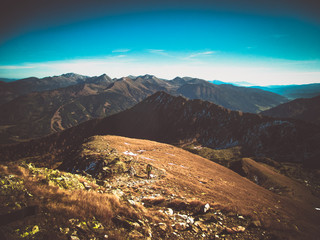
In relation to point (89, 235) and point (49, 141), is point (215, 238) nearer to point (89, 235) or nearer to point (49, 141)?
point (89, 235)

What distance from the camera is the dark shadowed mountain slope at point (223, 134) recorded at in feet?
410

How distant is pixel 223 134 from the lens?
544 ft

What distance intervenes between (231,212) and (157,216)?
30.9 feet

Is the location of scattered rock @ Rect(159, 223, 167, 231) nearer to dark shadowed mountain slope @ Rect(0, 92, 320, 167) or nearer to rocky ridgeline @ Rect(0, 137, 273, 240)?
rocky ridgeline @ Rect(0, 137, 273, 240)

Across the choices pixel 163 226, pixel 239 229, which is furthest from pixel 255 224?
pixel 163 226

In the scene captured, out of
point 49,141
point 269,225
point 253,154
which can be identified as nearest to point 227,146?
point 253,154

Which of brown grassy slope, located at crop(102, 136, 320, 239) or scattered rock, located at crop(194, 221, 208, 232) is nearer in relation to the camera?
scattered rock, located at crop(194, 221, 208, 232)

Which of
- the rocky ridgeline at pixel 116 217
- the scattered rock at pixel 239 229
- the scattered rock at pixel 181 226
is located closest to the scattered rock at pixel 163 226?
the rocky ridgeline at pixel 116 217

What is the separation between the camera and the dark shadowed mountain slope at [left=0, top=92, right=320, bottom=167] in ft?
410

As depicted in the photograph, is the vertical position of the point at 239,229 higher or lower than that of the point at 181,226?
lower

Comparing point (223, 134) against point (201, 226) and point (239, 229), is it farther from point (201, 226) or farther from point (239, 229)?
point (201, 226)

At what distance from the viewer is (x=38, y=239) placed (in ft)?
18.8

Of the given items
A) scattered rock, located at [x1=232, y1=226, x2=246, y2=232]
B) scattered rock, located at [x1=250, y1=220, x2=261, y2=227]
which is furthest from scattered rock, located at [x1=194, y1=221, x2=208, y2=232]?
scattered rock, located at [x1=250, y1=220, x2=261, y2=227]

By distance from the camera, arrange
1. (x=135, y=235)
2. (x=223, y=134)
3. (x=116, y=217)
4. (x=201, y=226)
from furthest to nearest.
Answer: (x=223, y=134) < (x=201, y=226) < (x=116, y=217) < (x=135, y=235)
